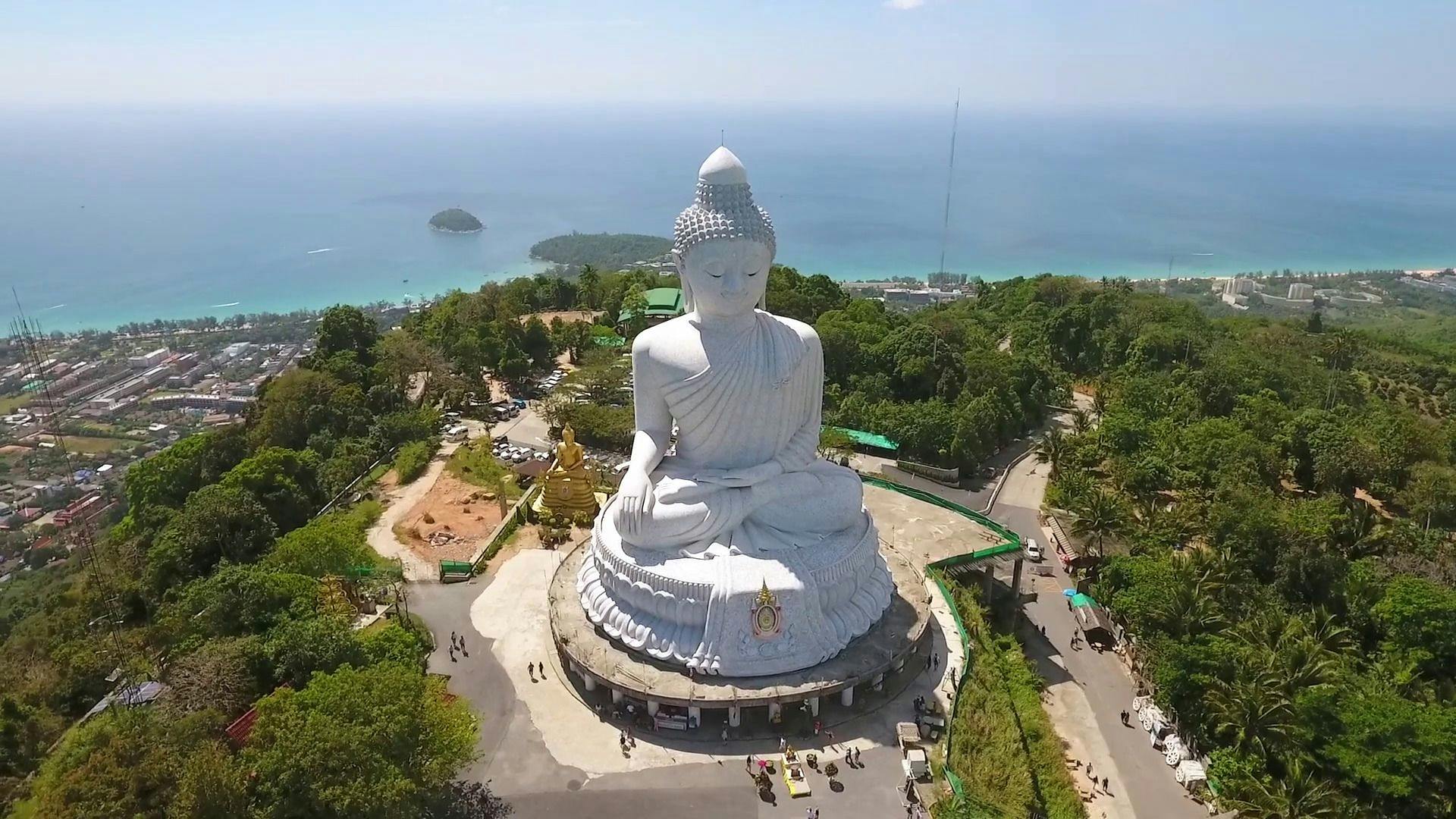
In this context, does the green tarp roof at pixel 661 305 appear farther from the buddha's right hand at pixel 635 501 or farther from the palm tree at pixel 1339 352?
the palm tree at pixel 1339 352

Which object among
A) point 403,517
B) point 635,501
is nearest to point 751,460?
point 635,501

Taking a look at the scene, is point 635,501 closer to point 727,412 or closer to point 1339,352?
point 727,412

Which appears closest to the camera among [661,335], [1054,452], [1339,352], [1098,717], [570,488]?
[661,335]

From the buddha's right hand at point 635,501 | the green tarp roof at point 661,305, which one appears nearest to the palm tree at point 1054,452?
the buddha's right hand at point 635,501

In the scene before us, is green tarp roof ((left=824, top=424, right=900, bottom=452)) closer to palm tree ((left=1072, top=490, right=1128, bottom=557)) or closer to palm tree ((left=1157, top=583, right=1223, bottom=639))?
palm tree ((left=1072, top=490, right=1128, bottom=557))

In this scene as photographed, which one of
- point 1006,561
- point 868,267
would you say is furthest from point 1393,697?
point 868,267
